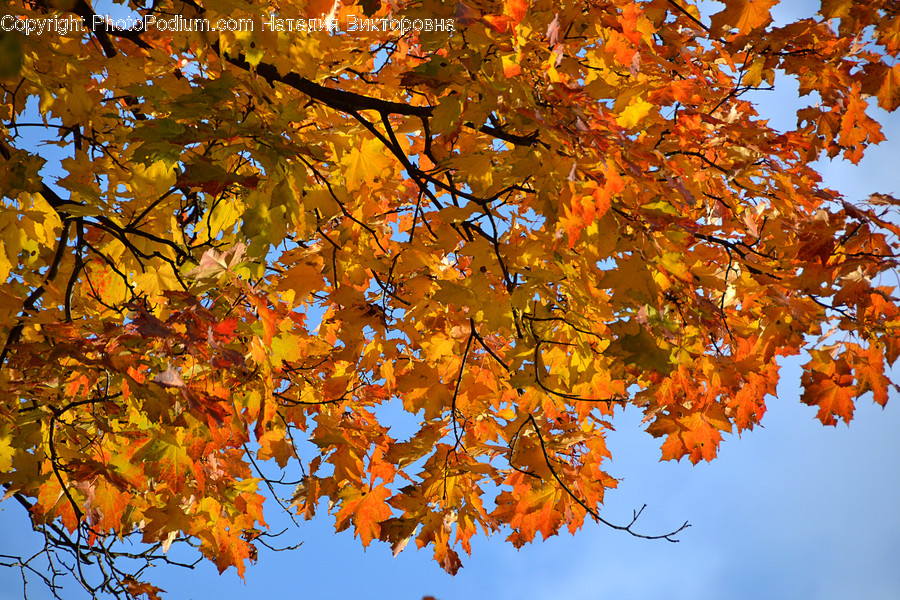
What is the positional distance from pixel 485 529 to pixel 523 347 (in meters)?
1.20

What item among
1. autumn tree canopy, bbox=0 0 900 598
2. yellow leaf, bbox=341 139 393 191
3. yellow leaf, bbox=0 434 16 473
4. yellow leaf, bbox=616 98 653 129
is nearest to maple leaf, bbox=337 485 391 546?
autumn tree canopy, bbox=0 0 900 598

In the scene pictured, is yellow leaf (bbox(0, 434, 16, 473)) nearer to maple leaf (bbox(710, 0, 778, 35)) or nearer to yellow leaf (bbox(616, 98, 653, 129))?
yellow leaf (bbox(616, 98, 653, 129))

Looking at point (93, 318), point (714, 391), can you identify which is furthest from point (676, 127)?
point (93, 318)

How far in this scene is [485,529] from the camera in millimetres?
3543

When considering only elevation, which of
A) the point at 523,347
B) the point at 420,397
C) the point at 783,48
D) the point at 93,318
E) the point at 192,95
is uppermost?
the point at 783,48

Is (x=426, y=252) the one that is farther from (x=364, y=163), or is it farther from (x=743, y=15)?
(x=743, y=15)

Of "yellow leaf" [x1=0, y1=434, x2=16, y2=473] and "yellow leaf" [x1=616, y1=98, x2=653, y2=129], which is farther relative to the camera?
"yellow leaf" [x1=0, y1=434, x2=16, y2=473]

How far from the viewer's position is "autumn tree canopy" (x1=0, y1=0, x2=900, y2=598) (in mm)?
2529

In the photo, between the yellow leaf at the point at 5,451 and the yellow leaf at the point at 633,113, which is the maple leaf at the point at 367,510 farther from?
the yellow leaf at the point at 633,113

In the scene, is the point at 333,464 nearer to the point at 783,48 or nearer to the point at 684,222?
the point at 684,222

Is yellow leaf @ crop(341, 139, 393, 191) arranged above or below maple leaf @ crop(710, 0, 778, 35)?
below

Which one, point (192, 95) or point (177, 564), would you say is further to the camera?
point (177, 564)

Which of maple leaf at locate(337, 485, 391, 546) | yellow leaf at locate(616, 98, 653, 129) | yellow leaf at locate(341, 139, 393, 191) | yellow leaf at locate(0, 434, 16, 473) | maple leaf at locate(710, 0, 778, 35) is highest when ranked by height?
maple leaf at locate(710, 0, 778, 35)

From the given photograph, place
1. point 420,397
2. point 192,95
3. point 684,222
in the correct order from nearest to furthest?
point 192,95, point 684,222, point 420,397
